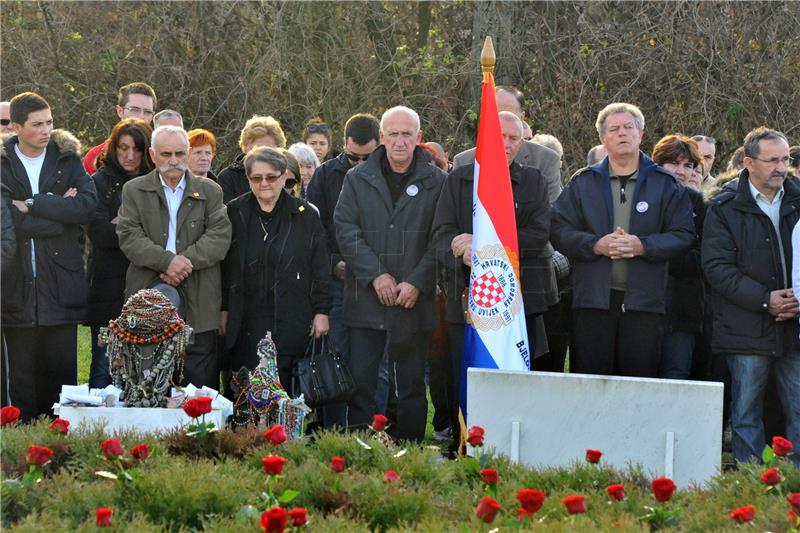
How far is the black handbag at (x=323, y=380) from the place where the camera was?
24.9 ft

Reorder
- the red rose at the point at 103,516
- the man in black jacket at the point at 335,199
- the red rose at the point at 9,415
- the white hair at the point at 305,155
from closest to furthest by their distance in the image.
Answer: the red rose at the point at 103,516, the red rose at the point at 9,415, the man in black jacket at the point at 335,199, the white hair at the point at 305,155

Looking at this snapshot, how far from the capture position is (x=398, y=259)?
8.02m

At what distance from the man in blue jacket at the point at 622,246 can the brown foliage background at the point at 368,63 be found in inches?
299

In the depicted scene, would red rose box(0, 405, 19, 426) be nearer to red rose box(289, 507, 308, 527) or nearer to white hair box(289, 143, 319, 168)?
red rose box(289, 507, 308, 527)

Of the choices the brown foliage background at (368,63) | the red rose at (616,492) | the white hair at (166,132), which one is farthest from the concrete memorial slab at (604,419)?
the brown foliage background at (368,63)

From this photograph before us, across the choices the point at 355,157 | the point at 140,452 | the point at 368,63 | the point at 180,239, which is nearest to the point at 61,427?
the point at 140,452

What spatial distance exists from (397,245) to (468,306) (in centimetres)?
58

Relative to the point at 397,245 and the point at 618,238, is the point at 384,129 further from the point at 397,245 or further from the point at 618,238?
the point at 618,238

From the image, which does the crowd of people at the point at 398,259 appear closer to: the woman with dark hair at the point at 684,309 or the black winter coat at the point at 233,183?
the woman with dark hair at the point at 684,309

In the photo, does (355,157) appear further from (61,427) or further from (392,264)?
(61,427)

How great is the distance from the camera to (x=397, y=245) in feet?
26.3

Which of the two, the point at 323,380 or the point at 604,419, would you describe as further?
the point at 323,380

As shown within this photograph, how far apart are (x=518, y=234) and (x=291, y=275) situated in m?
1.42

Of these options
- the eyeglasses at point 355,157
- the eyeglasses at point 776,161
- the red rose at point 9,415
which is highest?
the eyeglasses at point 355,157
